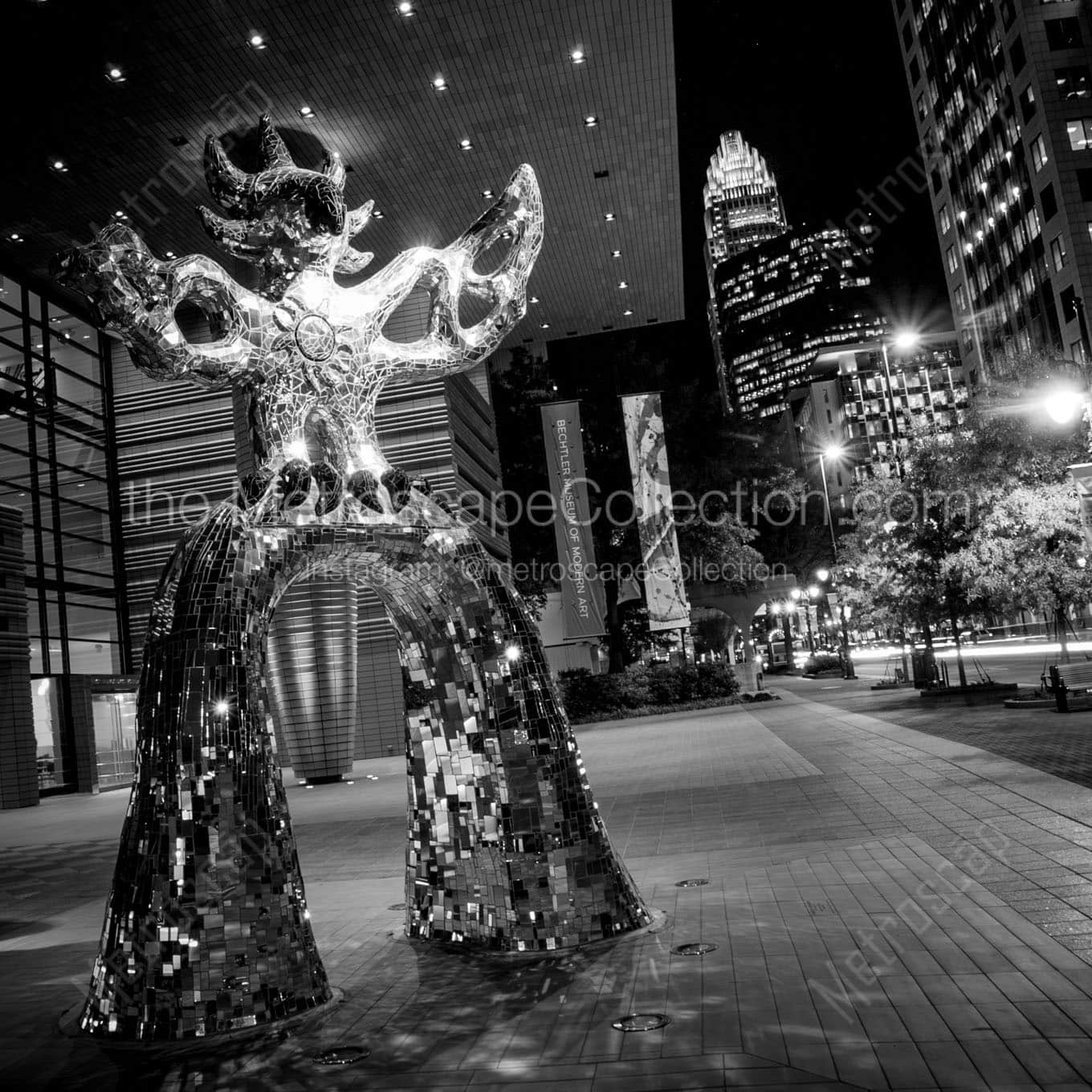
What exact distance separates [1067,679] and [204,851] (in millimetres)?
23390

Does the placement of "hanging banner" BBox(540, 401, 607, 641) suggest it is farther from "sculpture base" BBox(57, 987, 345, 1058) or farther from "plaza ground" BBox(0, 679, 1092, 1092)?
"sculpture base" BBox(57, 987, 345, 1058)

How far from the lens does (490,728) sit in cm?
561

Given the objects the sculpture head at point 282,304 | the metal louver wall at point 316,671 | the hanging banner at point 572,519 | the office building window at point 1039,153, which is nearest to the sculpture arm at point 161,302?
the sculpture head at point 282,304

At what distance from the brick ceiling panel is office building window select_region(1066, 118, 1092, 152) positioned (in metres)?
42.9

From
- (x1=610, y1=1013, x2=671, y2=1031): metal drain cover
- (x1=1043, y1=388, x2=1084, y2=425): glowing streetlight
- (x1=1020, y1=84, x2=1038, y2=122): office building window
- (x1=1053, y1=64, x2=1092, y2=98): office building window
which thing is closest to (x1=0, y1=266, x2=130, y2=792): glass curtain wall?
(x1=1043, y1=388, x2=1084, y2=425): glowing streetlight

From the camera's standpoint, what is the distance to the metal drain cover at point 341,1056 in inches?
168

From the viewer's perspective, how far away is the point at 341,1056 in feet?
14.2

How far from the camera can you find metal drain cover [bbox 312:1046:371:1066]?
4.26 meters

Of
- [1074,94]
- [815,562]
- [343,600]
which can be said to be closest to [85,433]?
[343,600]

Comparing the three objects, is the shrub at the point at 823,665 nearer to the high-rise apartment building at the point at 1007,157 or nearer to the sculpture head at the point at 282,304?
the high-rise apartment building at the point at 1007,157

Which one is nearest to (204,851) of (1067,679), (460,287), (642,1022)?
(642,1022)

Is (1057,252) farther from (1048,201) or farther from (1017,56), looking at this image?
(1017,56)

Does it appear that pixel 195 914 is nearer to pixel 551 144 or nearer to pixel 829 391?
pixel 551 144

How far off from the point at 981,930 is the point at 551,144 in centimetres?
1771
